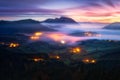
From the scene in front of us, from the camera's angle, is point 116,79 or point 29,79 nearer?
point 116,79

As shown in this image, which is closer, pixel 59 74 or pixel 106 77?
pixel 106 77

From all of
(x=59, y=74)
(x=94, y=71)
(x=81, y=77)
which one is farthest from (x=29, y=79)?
(x=94, y=71)

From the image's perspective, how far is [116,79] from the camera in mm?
169625

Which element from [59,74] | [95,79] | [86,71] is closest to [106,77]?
[95,79]

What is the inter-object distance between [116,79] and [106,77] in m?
9.48

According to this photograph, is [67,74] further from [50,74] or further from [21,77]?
[21,77]

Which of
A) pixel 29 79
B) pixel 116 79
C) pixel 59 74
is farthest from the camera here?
pixel 59 74

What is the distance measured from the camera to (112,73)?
7288 inches

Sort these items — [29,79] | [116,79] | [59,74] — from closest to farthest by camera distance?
[116,79] → [29,79] → [59,74]

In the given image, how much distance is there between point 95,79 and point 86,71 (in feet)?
71.3

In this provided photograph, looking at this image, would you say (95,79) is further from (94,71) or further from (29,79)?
(29,79)

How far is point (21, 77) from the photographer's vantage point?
189250 millimetres

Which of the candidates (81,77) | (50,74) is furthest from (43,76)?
(81,77)

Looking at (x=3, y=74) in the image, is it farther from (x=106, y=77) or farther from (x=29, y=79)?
(x=106, y=77)
